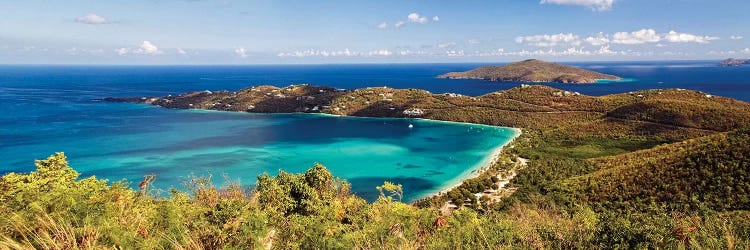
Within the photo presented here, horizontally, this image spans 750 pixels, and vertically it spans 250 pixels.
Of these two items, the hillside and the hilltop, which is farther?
the hilltop

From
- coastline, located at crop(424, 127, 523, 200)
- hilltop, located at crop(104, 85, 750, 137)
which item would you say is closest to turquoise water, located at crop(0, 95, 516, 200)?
coastline, located at crop(424, 127, 523, 200)

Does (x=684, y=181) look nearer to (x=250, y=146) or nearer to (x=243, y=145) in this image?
(x=250, y=146)

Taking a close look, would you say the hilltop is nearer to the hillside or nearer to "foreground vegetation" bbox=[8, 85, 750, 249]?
"foreground vegetation" bbox=[8, 85, 750, 249]

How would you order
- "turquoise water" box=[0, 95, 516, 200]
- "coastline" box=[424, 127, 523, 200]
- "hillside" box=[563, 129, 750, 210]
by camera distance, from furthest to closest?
"turquoise water" box=[0, 95, 516, 200] < "coastline" box=[424, 127, 523, 200] < "hillside" box=[563, 129, 750, 210]

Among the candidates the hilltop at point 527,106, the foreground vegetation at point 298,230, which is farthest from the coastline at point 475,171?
the foreground vegetation at point 298,230

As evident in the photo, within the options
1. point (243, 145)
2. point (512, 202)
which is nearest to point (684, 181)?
point (512, 202)

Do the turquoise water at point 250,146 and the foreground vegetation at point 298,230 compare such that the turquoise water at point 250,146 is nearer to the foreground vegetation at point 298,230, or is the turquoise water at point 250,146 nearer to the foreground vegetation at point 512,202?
the foreground vegetation at point 512,202

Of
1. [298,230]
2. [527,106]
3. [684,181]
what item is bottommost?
[684,181]

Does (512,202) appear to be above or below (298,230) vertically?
below

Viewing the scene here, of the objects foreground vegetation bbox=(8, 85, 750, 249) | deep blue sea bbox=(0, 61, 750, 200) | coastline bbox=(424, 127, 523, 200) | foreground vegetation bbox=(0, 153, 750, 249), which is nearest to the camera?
foreground vegetation bbox=(0, 153, 750, 249)
